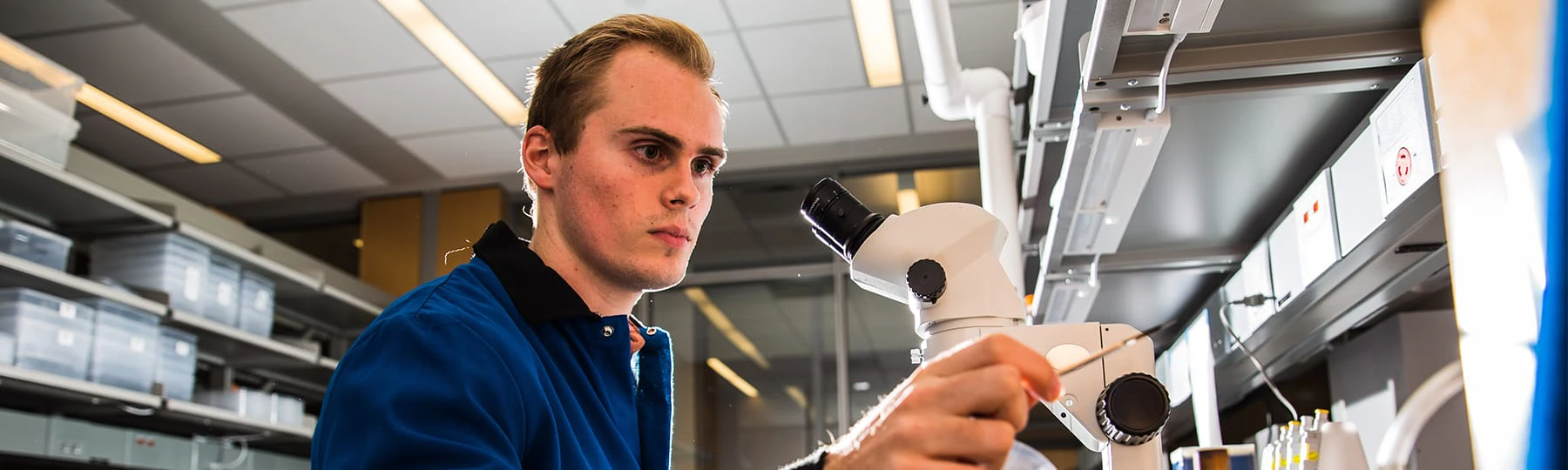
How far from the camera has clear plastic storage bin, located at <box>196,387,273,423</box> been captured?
4.00m

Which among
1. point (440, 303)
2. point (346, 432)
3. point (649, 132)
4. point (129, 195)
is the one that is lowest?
point (346, 432)

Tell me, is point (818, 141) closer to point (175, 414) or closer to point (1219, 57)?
point (175, 414)

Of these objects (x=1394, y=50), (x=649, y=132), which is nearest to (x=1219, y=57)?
(x=1394, y=50)

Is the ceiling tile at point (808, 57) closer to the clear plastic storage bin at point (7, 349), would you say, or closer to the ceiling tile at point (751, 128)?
the ceiling tile at point (751, 128)

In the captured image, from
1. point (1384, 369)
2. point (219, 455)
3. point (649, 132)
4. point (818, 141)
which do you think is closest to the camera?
point (649, 132)

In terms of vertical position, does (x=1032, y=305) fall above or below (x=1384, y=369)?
above

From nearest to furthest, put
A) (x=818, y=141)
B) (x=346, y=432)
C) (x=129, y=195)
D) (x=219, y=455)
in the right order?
1. (x=346, y=432)
2. (x=129, y=195)
3. (x=219, y=455)
4. (x=818, y=141)

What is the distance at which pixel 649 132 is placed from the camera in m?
1.05

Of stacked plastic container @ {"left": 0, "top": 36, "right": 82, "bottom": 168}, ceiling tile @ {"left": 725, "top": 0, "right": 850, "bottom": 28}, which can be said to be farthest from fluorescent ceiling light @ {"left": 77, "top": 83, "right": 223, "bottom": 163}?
ceiling tile @ {"left": 725, "top": 0, "right": 850, "bottom": 28}

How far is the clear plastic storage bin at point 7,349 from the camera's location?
9.99ft

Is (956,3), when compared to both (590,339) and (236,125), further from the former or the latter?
(236,125)

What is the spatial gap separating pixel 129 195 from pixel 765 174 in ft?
8.26

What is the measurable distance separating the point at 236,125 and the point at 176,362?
1.18 m

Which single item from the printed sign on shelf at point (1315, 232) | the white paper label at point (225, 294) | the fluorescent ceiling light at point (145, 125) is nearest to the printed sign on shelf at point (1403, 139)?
the printed sign on shelf at point (1315, 232)
